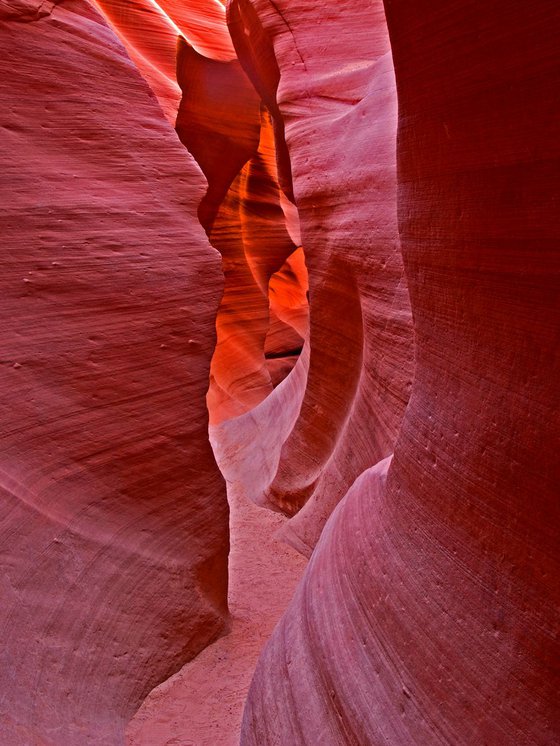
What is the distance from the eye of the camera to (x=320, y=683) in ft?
6.27

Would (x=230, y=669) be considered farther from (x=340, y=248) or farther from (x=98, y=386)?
(x=340, y=248)

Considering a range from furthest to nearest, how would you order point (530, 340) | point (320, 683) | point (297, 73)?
1. point (297, 73)
2. point (320, 683)
3. point (530, 340)

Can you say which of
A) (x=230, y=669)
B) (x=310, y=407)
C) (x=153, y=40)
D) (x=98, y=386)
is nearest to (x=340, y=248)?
(x=310, y=407)

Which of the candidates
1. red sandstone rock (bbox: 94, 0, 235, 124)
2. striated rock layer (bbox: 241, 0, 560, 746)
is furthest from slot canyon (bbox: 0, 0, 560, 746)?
red sandstone rock (bbox: 94, 0, 235, 124)

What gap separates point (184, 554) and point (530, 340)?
7.09ft

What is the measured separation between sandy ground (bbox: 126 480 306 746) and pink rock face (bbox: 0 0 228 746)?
3.1 inches

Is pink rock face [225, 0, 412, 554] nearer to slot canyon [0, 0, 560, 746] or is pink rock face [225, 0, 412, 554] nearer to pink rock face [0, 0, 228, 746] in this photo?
slot canyon [0, 0, 560, 746]

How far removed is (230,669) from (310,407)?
2.04 metres

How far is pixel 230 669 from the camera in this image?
293cm

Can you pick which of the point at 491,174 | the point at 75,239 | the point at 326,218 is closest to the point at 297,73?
the point at 326,218

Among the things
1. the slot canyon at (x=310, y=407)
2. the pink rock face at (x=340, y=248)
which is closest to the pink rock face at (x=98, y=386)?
the slot canyon at (x=310, y=407)

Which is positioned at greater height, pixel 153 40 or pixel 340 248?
pixel 153 40

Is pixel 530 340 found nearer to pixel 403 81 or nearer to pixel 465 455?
pixel 465 455

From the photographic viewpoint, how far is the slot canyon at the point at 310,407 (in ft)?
4.69
